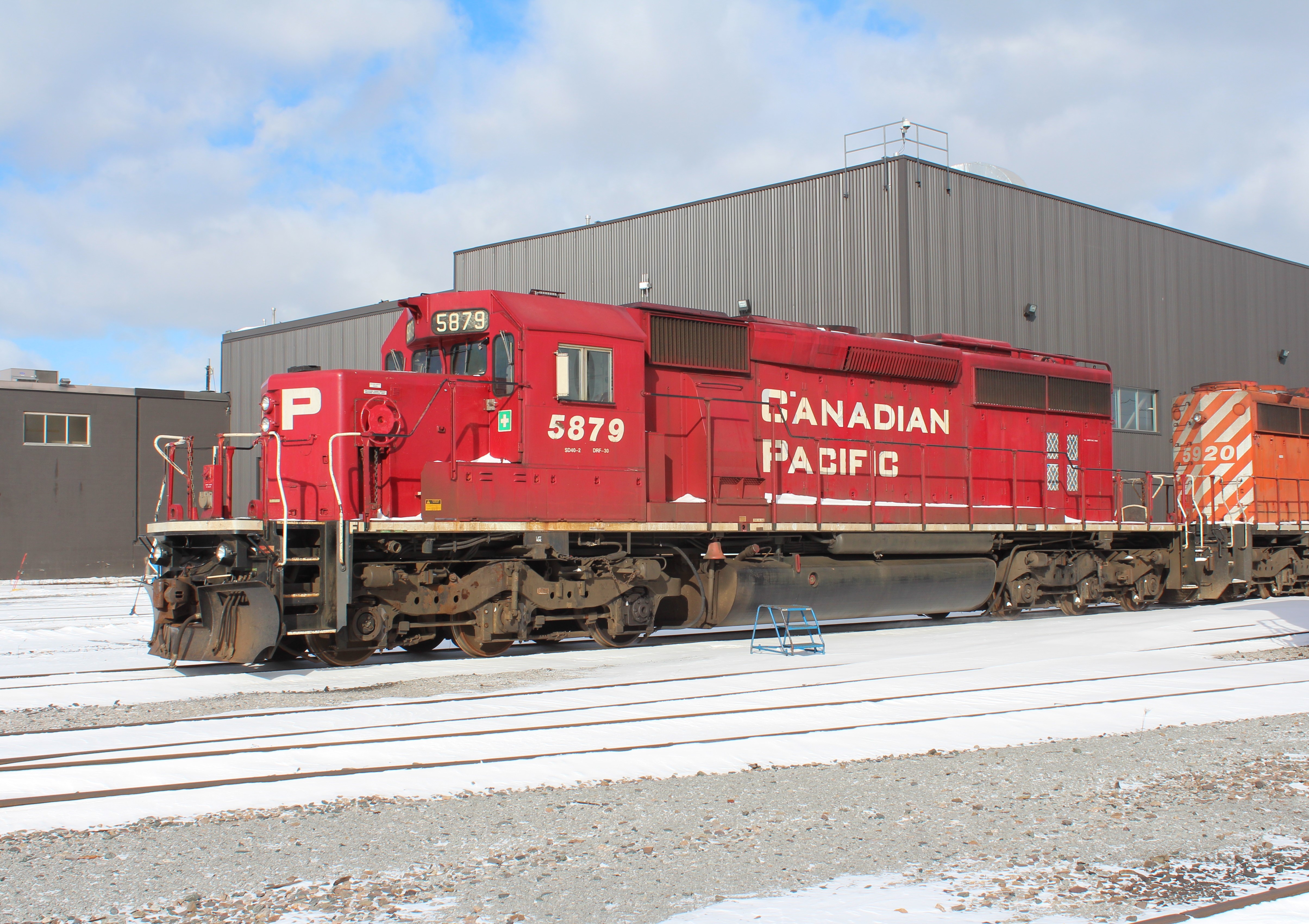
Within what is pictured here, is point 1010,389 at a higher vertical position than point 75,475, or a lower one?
higher

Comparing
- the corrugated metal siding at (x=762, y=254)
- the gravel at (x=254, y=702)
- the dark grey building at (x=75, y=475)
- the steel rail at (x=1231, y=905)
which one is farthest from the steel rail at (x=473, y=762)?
the dark grey building at (x=75, y=475)

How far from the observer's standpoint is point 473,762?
5719mm

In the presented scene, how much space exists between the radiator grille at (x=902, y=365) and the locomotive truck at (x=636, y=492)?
3 centimetres

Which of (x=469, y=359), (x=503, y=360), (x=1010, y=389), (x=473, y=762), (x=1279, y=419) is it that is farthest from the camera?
(x=1279, y=419)

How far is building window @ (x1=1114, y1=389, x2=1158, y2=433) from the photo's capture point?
25969 millimetres

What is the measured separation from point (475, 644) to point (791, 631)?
14.8 feet

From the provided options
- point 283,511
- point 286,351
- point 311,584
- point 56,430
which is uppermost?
point 286,351

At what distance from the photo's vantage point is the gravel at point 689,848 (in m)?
3.72

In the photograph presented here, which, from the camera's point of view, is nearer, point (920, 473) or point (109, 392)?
point (920, 473)

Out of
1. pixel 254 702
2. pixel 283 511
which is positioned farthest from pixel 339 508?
pixel 254 702

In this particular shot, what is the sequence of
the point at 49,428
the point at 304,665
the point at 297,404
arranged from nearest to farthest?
the point at 304,665, the point at 297,404, the point at 49,428

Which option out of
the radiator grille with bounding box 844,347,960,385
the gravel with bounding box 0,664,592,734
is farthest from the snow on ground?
the radiator grille with bounding box 844,347,960,385

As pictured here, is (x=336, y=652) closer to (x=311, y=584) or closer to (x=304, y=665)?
(x=304, y=665)

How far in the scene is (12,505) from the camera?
29.0 m
